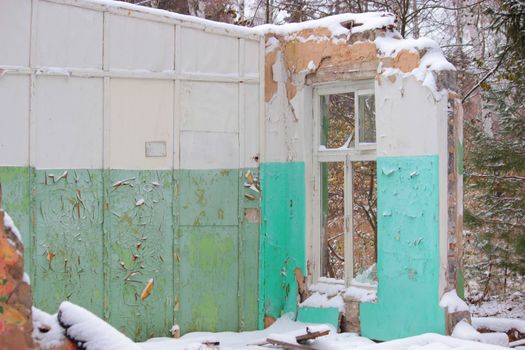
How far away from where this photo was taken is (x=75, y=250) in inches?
288

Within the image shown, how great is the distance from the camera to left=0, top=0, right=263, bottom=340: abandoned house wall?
7.16 meters

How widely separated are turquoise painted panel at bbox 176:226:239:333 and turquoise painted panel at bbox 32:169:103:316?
0.87 m

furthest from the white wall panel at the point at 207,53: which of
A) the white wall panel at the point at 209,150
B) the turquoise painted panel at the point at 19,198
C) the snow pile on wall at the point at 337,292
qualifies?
the snow pile on wall at the point at 337,292

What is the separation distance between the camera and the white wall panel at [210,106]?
783 centimetres

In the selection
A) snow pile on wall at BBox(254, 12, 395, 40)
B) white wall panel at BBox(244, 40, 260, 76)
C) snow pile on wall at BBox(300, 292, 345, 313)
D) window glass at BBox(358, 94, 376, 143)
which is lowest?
snow pile on wall at BBox(300, 292, 345, 313)

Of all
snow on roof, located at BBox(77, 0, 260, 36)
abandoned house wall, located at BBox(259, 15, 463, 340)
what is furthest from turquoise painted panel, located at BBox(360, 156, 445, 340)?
snow on roof, located at BBox(77, 0, 260, 36)

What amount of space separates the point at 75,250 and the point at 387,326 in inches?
119

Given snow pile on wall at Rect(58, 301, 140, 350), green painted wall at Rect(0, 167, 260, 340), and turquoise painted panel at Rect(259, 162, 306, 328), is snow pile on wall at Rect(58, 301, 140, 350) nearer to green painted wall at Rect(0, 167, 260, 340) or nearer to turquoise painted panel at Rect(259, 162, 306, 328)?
green painted wall at Rect(0, 167, 260, 340)

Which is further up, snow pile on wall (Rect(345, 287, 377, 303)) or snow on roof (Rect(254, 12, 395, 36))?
snow on roof (Rect(254, 12, 395, 36))

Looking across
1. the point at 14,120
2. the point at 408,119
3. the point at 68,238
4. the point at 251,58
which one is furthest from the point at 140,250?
the point at 408,119

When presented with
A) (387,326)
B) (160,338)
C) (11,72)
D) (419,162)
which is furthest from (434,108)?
(11,72)

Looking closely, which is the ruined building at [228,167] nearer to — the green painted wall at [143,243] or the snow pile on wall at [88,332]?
the green painted wall at [143,243]

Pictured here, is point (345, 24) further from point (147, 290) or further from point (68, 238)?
point (68, 238)

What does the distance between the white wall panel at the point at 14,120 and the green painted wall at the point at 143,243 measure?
0.13 meters
